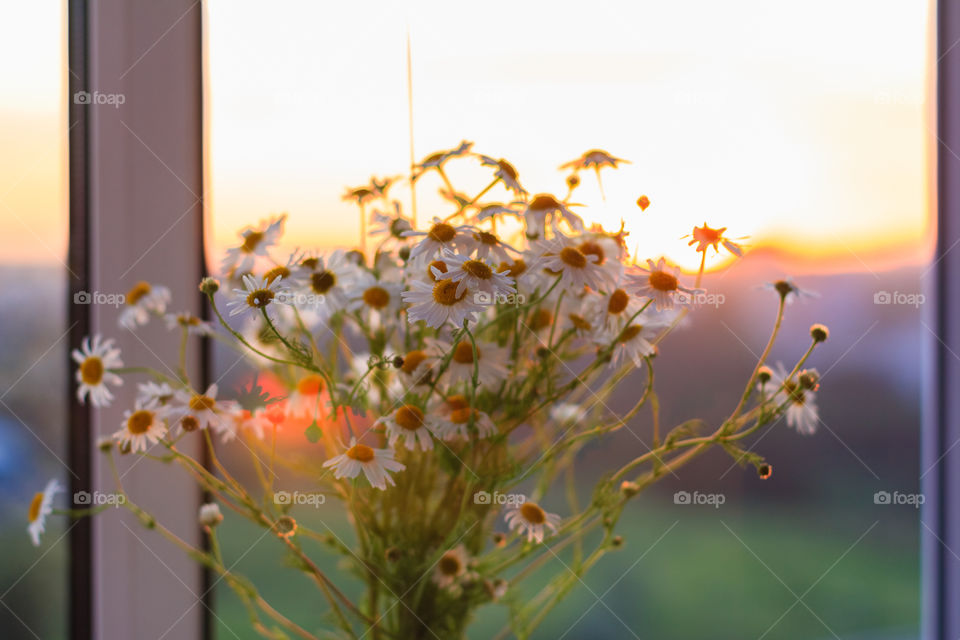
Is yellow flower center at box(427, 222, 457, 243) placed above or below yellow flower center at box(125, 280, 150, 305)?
above

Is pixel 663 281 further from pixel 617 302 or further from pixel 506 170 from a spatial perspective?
pixel 506 170

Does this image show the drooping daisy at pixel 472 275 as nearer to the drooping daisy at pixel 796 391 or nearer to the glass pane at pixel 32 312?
the drooping daisy at pixel 796 391

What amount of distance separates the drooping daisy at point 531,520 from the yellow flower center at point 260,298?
0.88ft

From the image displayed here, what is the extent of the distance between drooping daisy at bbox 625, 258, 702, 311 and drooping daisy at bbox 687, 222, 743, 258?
0.12 ft

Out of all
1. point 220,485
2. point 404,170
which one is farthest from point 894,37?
point 220,485

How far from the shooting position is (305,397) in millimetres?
629

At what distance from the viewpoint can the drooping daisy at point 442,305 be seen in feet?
1.41

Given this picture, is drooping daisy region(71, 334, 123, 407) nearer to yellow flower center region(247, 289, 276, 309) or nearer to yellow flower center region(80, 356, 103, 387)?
yellow flower center region(80, 356, 103, 387)

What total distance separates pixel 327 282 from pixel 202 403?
141mm

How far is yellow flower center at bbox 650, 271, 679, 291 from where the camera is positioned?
0.49 metres

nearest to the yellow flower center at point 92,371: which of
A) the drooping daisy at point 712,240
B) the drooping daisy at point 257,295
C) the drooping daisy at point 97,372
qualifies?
the drooping daisy at point 97,372

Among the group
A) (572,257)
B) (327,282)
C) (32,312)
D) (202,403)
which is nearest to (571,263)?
(572,257)

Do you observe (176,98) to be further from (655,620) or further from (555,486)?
(655,620)

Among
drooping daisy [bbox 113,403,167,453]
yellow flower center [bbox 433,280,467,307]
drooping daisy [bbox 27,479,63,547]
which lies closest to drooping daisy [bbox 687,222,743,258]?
yellow flower center [bbox 433,280,467,307]
